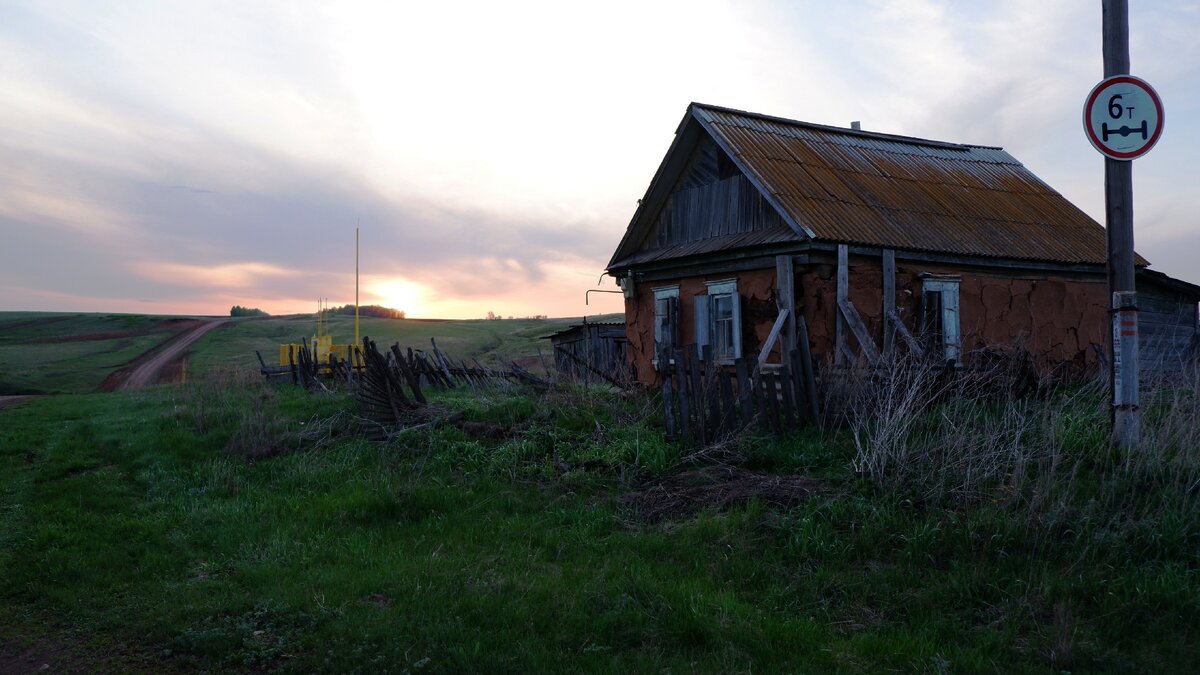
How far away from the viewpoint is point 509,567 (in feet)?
18.3

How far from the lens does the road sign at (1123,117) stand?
6.42m

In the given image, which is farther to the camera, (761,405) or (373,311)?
(373,311)

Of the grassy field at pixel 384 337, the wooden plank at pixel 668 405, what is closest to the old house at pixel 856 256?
the wooden plank at pixel 668 405

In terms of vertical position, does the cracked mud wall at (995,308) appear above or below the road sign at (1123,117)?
below

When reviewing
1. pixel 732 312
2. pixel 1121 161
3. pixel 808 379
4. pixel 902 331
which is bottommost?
pixel 808 379

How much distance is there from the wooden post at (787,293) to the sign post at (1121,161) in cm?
542

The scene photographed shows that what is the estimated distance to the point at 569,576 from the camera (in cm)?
538

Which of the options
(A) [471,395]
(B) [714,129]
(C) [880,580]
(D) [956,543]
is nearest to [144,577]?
(C) [880,580]

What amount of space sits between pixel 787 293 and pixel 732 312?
140 centimetres

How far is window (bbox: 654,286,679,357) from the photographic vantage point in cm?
1449

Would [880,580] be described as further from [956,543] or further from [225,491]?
[225,491]

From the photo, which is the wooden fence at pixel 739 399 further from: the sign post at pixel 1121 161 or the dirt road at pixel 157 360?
the dirt road at pixel 157 360

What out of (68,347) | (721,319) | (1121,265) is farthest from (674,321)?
(68,347)

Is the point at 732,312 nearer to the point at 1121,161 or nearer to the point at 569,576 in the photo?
the point at 1121,161
